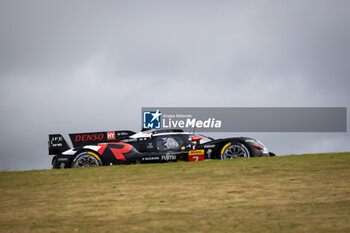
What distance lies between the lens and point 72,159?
12055 millimetres

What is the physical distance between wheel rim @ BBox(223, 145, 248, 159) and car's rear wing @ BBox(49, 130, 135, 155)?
11.1 ft

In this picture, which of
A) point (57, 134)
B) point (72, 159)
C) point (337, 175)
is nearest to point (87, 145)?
point (72, 159)

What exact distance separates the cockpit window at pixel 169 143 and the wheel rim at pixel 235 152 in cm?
142

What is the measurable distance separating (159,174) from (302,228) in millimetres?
5117

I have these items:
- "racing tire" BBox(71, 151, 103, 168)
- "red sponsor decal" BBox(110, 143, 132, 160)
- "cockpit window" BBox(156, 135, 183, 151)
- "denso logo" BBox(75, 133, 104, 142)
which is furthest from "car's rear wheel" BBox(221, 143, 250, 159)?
"denso logo" BBox(75, 133, 104, 142)

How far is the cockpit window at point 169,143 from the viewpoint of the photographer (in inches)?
477

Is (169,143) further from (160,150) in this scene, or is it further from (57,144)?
(57,144)

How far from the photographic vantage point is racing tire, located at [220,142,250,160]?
456 inches

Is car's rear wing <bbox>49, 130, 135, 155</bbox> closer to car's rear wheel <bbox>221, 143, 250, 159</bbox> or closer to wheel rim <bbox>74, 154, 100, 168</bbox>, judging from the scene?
wheel rim <bbox>74, 154, 100, 168</bbox>

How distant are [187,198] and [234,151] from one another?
4972 millimetres

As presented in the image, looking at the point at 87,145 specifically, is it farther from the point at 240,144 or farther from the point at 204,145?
the point at 240,144

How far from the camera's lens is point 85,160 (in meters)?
12.0

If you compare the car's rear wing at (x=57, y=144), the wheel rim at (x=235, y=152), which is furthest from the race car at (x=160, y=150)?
the car's rear wing at (x=57, y=144)

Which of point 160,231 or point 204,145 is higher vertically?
point 204,145
